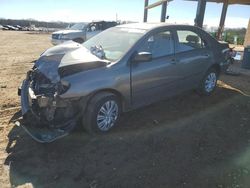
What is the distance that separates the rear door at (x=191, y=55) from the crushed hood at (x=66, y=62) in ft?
6.16

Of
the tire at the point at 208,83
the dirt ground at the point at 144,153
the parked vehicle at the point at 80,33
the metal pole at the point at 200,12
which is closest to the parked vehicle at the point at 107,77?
the dirt ground at the point at 144,153

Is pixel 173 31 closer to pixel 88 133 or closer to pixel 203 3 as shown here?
pixel 88 133

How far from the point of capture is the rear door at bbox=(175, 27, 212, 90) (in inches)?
231

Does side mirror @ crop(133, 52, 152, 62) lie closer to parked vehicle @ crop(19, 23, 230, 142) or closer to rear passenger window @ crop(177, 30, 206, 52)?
parked vehicle @ crop(19, 23, 230, 142)

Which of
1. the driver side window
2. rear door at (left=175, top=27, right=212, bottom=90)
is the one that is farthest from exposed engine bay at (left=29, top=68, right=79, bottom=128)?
rear door at (left=175, top=27, right=212, bottom=90)

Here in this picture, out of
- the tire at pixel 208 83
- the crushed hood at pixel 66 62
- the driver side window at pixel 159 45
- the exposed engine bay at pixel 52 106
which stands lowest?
the tire at pixel 208 83

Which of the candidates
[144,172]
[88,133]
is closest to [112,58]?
[88,133]

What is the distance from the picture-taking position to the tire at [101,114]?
448cm

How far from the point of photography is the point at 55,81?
4.37m

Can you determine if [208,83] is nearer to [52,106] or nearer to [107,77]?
[107,77]

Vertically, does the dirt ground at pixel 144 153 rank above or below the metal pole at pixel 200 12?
below

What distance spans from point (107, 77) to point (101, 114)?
60 cm

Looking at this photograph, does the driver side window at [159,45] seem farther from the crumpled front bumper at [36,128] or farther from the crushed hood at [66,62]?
the crumpled front bumper at [36,128]

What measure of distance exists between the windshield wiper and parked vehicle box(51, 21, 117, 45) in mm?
9576
